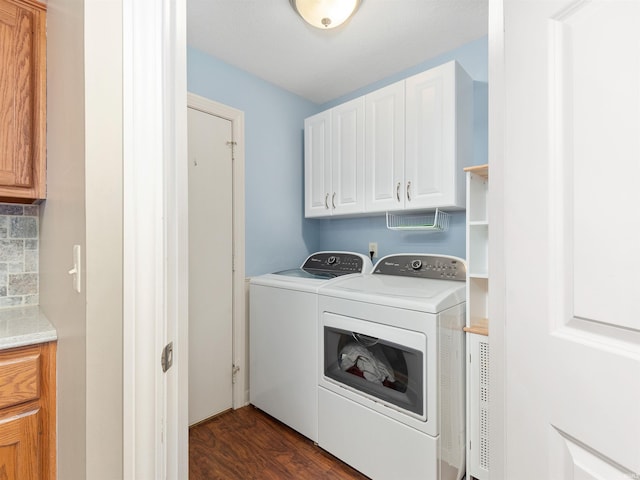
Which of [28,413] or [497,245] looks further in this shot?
[28,413]

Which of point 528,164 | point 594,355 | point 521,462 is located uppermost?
point 528,164

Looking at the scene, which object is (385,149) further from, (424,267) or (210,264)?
(210,264)

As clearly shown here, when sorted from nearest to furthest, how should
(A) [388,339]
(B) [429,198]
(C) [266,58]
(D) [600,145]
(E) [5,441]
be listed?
(D) [600,145]
(E) [5,441]
(A) [388,339]
(B) [429,198]
(C) [266,58]

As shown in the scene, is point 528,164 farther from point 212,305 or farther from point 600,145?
point 212,305

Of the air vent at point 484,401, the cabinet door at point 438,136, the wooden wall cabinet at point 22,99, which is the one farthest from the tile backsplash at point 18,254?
the air vent at point 484,401

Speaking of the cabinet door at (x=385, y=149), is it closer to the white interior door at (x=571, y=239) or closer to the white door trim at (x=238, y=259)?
the white door trim at (x=238, y=259)

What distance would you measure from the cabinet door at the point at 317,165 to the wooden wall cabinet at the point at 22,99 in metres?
1.66

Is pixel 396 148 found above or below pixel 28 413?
above

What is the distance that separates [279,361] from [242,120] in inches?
69.2

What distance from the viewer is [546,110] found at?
23.9 inches

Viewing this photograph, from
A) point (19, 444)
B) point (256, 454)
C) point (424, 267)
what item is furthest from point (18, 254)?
point (424, 267)

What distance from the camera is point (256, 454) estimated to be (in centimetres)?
181

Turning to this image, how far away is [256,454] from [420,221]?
6.01 ft

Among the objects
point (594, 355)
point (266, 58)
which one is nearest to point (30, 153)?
point (266, 58)
